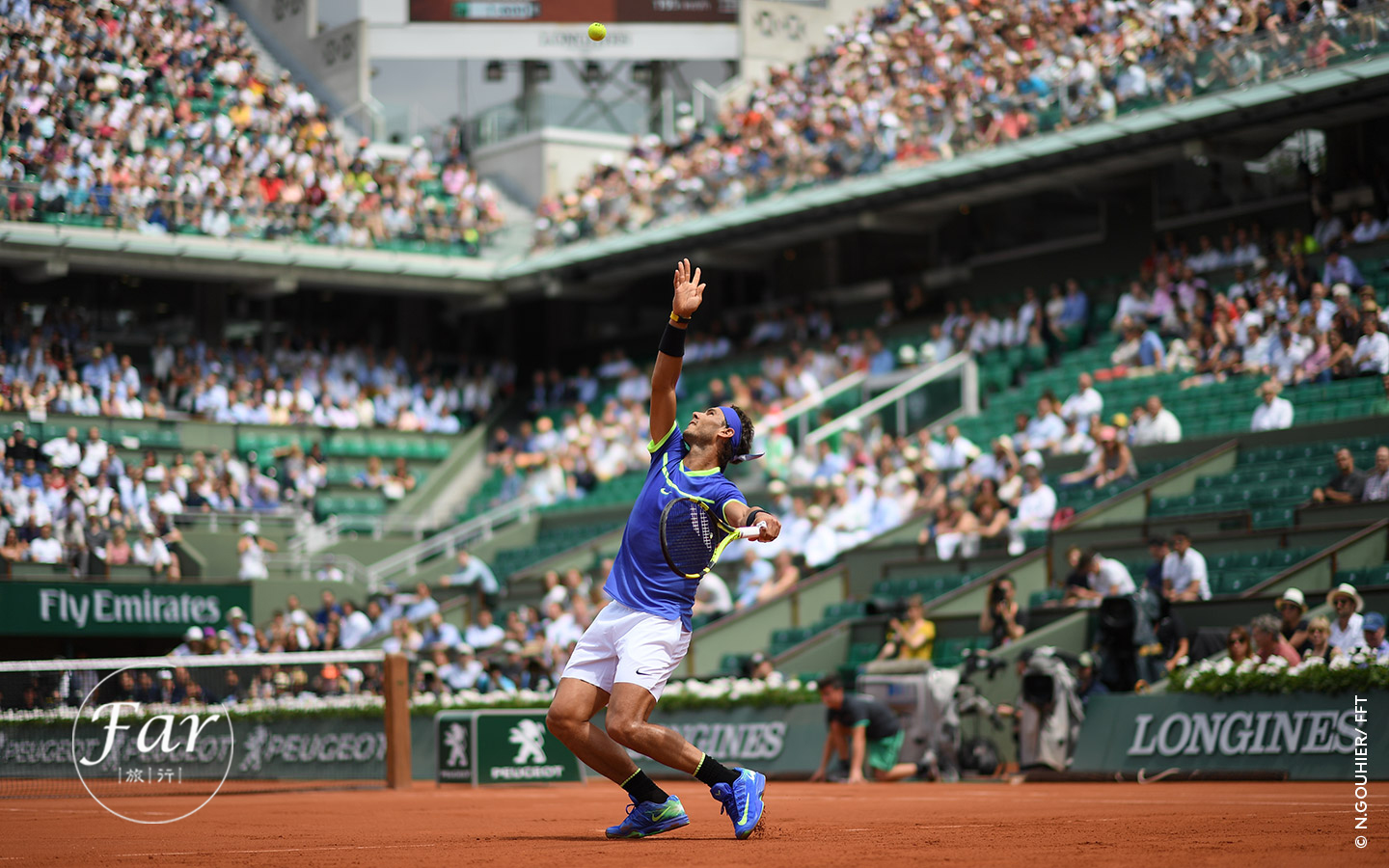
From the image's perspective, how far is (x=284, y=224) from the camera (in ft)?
103

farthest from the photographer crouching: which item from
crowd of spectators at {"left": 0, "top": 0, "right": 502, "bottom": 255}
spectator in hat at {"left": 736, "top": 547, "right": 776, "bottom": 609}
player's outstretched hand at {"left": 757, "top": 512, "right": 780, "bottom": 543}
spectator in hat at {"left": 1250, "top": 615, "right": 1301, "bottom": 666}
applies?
crowd of spectators at {"left": 0, "top": 0, "right": 502, "bottom": 255}

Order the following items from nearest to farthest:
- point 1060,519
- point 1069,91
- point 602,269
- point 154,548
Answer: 1. point 1060,519
2. point 1069,91
3. point 154,548
4. point 602,269

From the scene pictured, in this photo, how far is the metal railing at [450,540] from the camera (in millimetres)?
28219

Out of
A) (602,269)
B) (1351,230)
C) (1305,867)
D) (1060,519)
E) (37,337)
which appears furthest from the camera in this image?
(602,269)

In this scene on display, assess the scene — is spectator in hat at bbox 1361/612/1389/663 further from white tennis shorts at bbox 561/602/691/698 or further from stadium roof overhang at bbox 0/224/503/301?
stadium roof overhang at bbox 0/224/503/301

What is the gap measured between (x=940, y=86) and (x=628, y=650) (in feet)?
70.0

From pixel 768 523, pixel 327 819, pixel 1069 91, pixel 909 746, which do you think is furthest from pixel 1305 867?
pixel 1069 91

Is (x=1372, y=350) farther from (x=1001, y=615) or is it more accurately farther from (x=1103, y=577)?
(x=1001, y=615)

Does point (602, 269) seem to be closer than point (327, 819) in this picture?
No

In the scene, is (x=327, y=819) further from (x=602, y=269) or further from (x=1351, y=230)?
(x=602, y=269)

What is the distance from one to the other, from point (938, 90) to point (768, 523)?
70.3 feet

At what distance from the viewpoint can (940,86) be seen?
1077 inches

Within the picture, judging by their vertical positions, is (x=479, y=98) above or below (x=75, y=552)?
above

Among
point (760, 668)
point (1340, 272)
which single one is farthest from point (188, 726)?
point (1340, 272)
